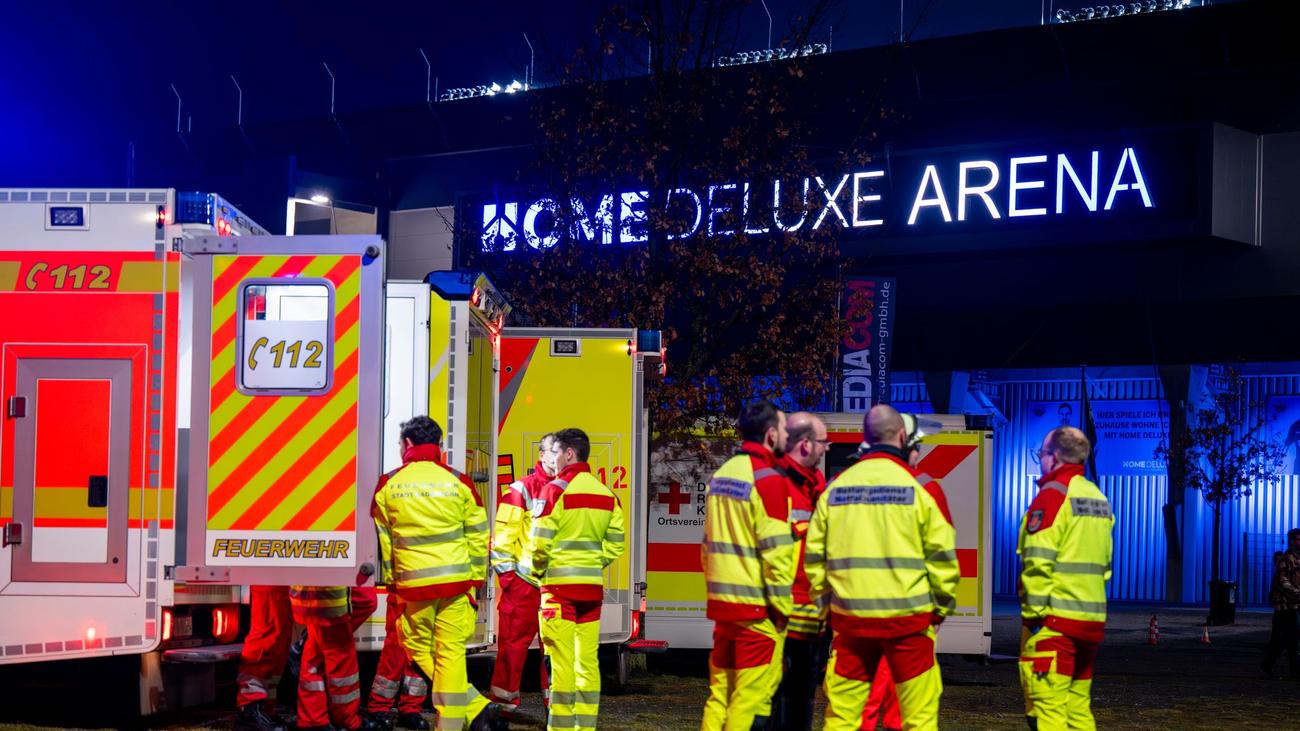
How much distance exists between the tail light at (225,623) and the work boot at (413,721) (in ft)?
4.35

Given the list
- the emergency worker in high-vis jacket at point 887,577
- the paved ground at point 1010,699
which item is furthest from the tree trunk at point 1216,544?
the emergency worker in high-vis jacket at point 887,577

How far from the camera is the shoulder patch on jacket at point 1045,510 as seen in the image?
8.02 m

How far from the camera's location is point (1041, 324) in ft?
93.0

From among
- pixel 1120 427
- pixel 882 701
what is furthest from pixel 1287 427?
pixel 882 701

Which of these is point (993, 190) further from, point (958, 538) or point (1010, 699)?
point (1010, 699)

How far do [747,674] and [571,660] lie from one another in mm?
1870

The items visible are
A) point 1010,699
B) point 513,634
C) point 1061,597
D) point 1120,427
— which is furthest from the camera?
point 1120,427

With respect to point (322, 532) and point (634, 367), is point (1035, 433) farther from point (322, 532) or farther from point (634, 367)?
point (322, 532)

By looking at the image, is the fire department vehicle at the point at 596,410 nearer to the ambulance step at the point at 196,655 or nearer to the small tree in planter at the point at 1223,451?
the ambulance step at the point at 196,655

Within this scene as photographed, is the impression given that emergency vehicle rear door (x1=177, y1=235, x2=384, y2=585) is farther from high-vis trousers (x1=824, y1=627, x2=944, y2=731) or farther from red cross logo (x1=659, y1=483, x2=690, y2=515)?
red cross logo (x1=659, y1=483, x2=690, y2=515)

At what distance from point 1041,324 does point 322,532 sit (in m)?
21.8

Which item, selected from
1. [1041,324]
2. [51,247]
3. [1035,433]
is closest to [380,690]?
[51,247]

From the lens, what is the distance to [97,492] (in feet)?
28.8

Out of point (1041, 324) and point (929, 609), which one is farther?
point (1041, 324)
